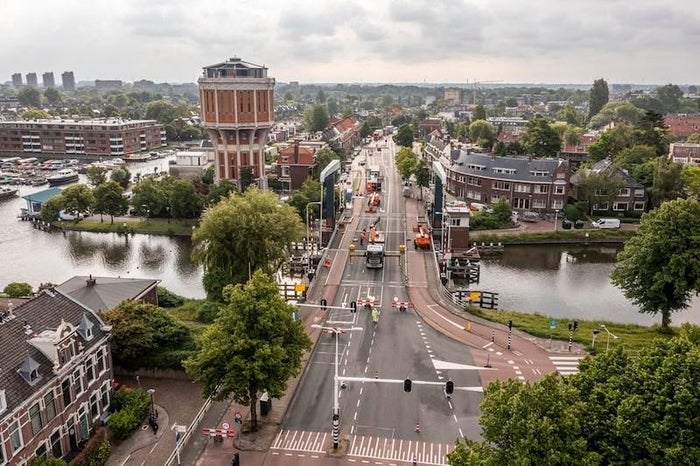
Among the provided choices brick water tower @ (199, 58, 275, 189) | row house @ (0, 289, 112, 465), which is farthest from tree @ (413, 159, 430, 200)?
row house @ (0, 289, 112, 465)

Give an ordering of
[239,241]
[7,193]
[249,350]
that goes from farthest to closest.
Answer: [7,193] < [239,241] < [249,350]

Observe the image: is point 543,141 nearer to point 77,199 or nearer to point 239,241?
point 239,241

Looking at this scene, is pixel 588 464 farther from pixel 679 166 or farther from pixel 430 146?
pixel 430 146

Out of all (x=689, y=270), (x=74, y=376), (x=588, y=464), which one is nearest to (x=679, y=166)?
(x=689, y=270)

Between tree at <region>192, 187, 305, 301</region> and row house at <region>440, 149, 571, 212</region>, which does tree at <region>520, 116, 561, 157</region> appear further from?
tree at <region>192, 187, 305, 301</region>

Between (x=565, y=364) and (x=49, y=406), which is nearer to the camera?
(x=49, y=406)

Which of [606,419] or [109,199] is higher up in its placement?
[606,419]

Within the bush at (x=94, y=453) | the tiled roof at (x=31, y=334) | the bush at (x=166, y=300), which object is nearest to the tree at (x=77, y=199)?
the bush at (x=166, y=300)

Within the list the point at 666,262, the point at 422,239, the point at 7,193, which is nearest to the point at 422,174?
the point at 422,239
